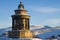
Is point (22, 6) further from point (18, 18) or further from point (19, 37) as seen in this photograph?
point (19, 37)

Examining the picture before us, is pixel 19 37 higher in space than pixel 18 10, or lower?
lower

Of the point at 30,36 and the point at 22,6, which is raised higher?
the point at 22,6

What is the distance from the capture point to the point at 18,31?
28281 millimetres

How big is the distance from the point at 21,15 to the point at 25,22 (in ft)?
2.60

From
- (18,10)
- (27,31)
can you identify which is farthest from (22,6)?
(27,31)

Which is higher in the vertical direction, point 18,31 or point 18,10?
point 18,10

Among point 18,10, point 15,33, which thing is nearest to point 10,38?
point 15,33

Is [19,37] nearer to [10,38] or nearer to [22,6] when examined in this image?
[10,38]

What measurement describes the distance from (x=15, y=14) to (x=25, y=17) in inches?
37.8

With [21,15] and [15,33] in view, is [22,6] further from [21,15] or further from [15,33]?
[15,33]

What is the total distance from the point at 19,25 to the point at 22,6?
1773 millimetres

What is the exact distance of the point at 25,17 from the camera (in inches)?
1142

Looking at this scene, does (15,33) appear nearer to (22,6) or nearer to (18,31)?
(18,31)

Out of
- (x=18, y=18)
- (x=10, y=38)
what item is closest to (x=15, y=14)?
(x=18, y=18)
